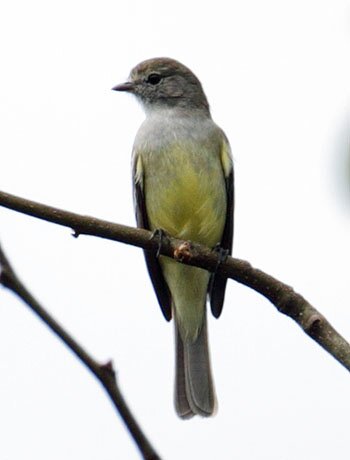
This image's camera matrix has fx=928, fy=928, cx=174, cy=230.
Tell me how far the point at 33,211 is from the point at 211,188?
3.05m

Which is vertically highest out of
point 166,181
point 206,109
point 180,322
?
point 206,109

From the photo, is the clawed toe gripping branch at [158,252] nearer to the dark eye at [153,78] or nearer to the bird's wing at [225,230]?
the bird's wing at [225,230]

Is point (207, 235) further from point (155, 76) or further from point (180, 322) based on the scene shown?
point (155, 76)

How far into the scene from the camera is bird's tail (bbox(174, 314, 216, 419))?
6016 millimetres

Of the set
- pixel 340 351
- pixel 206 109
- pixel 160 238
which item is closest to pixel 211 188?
pixel 206 109

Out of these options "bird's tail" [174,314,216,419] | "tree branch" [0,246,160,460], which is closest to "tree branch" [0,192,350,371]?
"tree branch" [0,246,160,460]

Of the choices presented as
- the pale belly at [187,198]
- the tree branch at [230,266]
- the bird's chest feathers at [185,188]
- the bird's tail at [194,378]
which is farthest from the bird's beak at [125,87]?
the tree branch at [230,266]

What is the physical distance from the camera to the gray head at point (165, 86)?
7.39m

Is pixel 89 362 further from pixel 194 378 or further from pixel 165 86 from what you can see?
pixel 165 86

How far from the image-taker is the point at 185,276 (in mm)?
6688

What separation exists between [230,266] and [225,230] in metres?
2.74

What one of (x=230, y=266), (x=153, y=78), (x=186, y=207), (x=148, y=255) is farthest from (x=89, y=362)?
(x=153, y=78)

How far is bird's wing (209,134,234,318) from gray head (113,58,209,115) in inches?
32.3

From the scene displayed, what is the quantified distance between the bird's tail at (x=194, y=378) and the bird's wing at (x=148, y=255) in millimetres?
261
